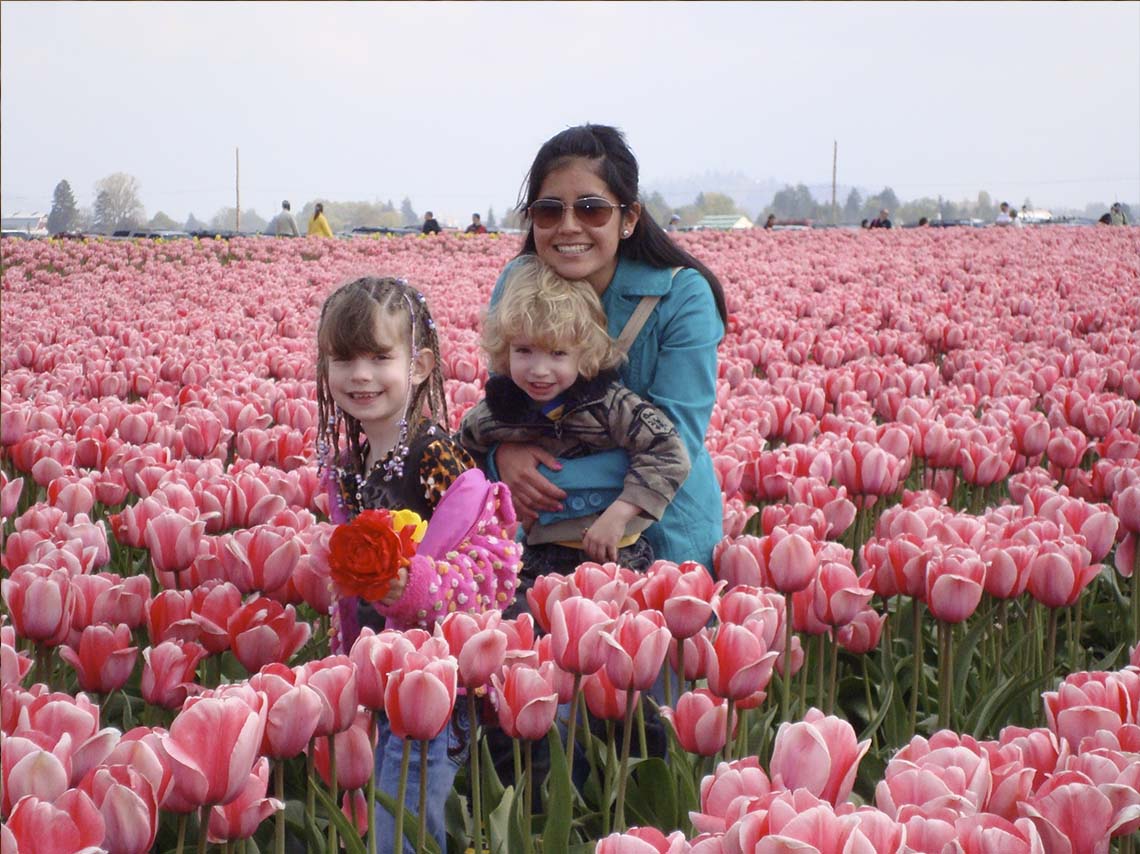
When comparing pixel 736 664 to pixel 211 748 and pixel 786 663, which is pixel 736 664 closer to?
pixel 786 663

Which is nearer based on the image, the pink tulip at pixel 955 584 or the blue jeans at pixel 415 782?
the blue jeans at pixel 415 782

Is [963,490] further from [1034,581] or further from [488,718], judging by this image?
[488,718]

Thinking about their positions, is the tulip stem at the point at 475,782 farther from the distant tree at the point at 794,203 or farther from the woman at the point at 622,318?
the distant tree at the point at 794,203

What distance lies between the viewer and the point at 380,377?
303cm

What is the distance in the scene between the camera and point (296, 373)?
22.6ft

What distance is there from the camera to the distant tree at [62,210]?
1805 millimetres

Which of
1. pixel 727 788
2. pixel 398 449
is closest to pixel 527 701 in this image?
pixel 727 788

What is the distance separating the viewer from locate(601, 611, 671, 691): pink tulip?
6.86ft

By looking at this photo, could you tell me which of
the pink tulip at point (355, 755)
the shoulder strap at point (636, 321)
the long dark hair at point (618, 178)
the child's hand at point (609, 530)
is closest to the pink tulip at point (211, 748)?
the pink tulip at point (355, 755)

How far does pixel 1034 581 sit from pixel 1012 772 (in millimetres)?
1391

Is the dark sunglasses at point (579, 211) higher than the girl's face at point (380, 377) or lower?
higher

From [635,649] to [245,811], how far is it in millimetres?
668

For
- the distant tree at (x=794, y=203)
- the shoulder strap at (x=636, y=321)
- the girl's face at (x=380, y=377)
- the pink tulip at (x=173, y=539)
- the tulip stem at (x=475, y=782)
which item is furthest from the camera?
the distant tree at (x=794, y=203)

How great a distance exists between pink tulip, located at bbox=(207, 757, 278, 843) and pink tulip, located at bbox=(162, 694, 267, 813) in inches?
4.3
